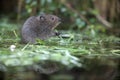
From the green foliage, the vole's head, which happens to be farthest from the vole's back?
the green foliage

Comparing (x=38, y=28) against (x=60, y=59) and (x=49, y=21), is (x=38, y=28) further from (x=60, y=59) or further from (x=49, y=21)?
(x=60, y=59)

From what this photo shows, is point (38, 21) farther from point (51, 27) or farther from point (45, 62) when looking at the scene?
point (45, 62)

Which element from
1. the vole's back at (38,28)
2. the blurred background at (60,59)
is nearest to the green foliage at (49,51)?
the blurred background at (60,59)

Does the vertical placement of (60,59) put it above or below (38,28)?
below

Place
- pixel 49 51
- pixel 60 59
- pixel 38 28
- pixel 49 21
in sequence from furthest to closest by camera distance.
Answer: pixel 49 21 → pixel 38 28 → pixel 49 51 → pixel 60 59

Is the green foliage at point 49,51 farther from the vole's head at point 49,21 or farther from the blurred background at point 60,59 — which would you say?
the vole's head at point 49,21

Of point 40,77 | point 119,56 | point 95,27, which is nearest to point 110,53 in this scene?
point 119,56

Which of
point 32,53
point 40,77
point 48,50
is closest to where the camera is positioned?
point 40,77

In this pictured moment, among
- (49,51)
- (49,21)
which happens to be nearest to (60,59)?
(49,51)

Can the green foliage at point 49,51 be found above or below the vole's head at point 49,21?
below
